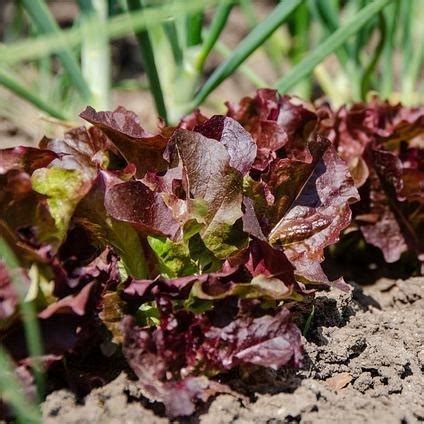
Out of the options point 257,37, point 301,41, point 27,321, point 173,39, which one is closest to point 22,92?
point 173,39

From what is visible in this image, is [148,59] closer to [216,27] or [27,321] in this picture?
[216,27]

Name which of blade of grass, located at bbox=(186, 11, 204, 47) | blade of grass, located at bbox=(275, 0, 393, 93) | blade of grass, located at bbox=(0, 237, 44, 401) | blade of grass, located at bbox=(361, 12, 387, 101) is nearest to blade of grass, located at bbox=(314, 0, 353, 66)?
blade of grass, located at bbox=(361, 12, 387, 101)

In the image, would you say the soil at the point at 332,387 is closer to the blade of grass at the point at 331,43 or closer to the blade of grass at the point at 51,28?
the blade of grass at the point at 331,43

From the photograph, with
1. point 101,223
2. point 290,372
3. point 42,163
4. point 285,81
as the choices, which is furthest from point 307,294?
point 285,81

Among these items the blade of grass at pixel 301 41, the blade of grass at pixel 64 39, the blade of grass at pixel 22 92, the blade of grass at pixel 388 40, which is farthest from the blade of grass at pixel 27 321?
the blade of grass at pixel 301 41

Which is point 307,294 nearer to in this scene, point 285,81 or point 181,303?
point 181,303

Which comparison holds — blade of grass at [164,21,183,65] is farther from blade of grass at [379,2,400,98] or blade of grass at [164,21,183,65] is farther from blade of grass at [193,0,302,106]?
blade of grass at [379,2,400,98]
